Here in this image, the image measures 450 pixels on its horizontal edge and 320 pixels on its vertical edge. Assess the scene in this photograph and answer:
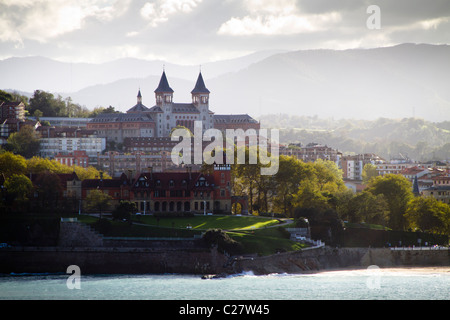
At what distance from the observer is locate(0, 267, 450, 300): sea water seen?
75438mm

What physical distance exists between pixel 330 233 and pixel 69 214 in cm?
3188

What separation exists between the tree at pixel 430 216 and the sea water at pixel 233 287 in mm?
20976

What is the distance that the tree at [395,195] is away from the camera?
12106cm

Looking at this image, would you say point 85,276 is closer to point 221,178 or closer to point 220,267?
point 220,267

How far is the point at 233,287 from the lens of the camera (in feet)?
261

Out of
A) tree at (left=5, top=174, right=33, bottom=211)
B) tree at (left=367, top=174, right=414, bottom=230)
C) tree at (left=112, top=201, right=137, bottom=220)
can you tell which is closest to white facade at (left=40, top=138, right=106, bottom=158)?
tree at (left=5, top=174, right=33, bottom=211)

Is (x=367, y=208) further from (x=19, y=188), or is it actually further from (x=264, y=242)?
(x=19, y=188)

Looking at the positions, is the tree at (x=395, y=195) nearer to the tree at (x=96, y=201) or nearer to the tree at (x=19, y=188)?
the tree at (x=96, y=201)

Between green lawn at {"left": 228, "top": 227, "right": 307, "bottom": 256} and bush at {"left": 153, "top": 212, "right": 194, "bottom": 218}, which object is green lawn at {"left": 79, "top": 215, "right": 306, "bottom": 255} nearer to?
green lawn at {"left": 228, "top": 227, "right": 307, "bottom": 256}

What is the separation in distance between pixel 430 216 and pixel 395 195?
12.4 meters

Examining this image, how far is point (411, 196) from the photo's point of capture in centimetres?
12438

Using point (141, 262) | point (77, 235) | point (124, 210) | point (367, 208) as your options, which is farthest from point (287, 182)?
point (77, 235)

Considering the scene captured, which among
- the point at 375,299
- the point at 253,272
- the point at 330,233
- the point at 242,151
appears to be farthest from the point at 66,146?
the point at 375,299

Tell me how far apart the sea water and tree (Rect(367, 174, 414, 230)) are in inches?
1146
